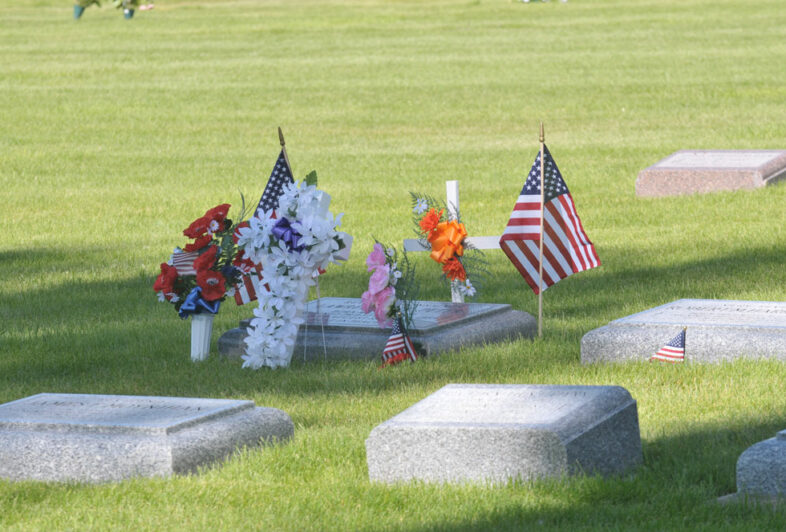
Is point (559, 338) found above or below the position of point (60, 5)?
below

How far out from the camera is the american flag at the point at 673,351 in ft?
26.6

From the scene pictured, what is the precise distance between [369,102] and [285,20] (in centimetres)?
1991

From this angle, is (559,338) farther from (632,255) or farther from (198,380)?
(632,255)

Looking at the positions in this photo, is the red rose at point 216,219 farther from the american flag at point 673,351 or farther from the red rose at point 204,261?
the american flag at point 673,351

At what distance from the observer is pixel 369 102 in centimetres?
2831

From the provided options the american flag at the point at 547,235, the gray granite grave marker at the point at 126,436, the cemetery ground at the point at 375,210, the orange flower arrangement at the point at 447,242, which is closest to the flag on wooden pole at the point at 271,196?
the cemetery ground at the point at 375,210

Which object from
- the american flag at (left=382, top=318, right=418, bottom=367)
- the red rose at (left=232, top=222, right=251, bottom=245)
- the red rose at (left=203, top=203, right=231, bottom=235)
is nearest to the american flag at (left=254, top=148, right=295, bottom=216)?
the red rose at (left=203, top=203, right=231, bottom=235)

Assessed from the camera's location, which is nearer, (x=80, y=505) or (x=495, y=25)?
(x=80, y=505)

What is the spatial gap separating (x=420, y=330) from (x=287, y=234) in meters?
1.04

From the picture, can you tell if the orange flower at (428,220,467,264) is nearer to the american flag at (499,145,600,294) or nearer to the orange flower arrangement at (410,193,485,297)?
the orange flower arrangement at (410,193,485,297)

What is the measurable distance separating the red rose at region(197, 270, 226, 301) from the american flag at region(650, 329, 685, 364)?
2748 mm

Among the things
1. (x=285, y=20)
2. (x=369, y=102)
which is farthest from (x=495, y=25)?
(x=369, y=102)

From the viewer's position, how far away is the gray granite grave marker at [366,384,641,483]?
5.79 m

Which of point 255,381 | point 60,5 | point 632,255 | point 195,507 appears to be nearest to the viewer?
point 195,507
